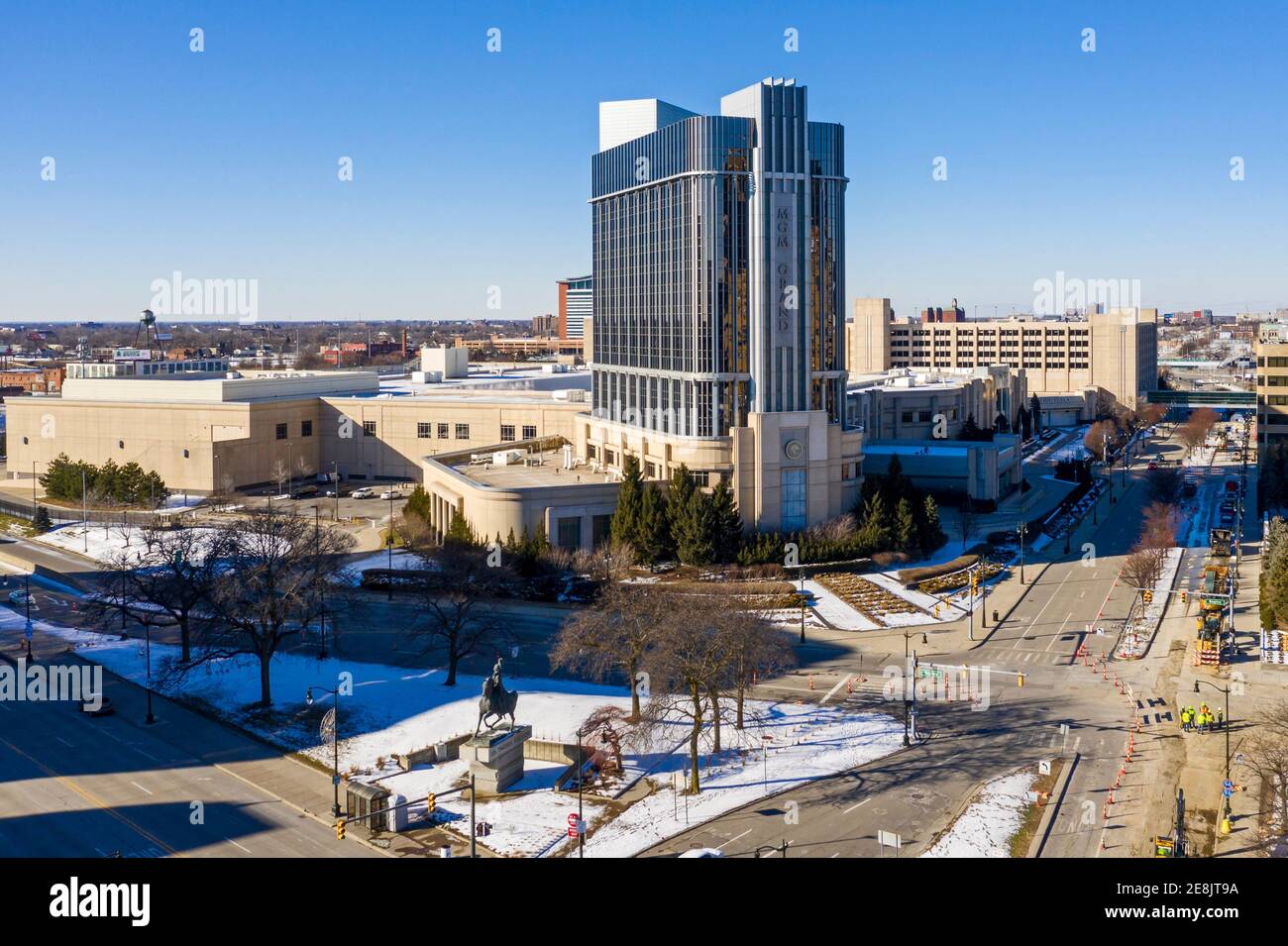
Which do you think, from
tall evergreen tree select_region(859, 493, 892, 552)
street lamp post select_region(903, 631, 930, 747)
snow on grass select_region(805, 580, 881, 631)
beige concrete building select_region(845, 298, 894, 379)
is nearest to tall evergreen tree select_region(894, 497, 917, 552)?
tall evergreen tree select_region(859, 493, 892, 552)

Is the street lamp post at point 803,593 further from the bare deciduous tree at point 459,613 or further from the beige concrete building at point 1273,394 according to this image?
the beige concrete building at point 1273,394

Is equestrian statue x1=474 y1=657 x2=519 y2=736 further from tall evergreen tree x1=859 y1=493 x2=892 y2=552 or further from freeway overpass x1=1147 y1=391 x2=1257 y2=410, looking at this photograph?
freeway overpass x1=1147 y1=391 x2=1257 y2=410

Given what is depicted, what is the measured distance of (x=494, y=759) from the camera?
32906 mm

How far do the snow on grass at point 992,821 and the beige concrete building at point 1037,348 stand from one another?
132 m

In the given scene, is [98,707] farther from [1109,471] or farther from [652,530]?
[1109,471]

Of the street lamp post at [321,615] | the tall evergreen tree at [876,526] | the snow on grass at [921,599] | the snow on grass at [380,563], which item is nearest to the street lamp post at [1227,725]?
the snow on grass at [921,599]

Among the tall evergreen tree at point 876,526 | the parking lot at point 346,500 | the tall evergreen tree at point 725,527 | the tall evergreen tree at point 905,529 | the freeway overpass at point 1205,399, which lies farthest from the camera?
the freeway overpass at point 1205,399

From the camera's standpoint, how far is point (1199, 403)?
524 ft

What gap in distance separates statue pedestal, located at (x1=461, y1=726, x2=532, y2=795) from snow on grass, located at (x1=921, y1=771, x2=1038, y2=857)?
38.0 feet

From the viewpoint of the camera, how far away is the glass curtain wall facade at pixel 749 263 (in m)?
63.9
